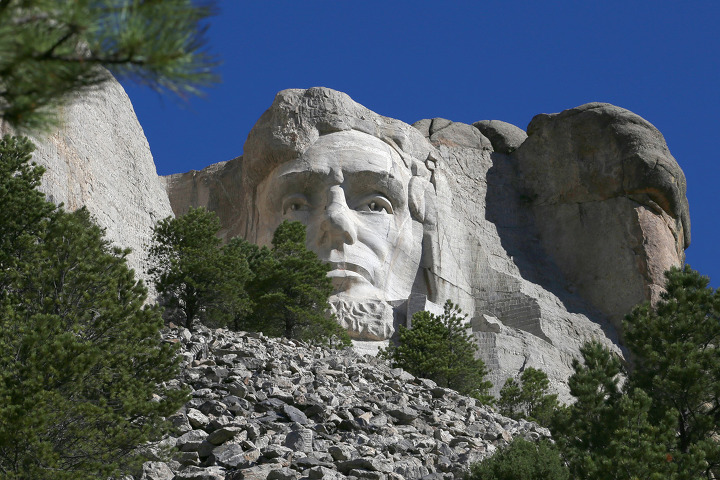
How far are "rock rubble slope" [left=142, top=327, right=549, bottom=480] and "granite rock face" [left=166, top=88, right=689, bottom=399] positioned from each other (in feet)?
27.4

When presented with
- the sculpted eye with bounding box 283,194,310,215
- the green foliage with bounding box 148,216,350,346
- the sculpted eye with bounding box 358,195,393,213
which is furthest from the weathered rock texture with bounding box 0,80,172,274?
the sculpted eye with bounding box 358,195,393,213

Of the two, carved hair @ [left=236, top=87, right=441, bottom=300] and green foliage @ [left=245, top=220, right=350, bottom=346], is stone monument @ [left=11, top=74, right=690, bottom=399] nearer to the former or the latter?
carved hair @ [left=236, top=87, right=441, bottom=300]

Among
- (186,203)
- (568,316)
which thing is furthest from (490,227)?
(186,203)

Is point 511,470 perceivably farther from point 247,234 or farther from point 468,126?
point 468,126

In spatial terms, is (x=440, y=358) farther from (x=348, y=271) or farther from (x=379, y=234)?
(x=379, y=234)

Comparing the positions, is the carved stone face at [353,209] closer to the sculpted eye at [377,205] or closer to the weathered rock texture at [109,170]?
the sculpted eye at [377,205]

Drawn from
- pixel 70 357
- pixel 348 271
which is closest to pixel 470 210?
pixel 348 271

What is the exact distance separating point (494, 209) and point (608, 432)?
21.3m

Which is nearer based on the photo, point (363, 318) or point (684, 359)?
point (684, 359)

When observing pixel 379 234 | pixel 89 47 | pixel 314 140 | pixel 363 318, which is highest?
pixel 314 140

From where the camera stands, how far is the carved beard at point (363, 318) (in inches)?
1107

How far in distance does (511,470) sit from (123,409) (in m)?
4.94

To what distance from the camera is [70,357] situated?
39.6 ft

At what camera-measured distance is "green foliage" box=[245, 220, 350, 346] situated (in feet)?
75.5
